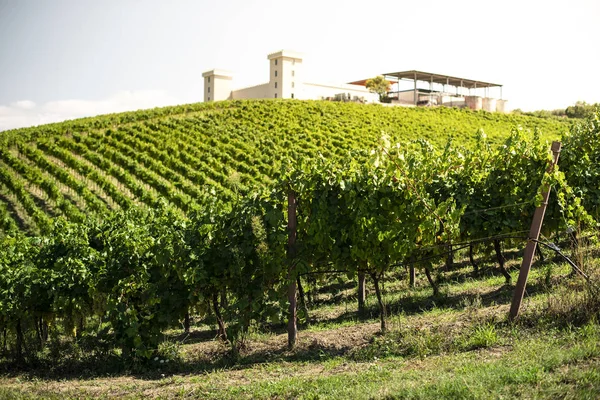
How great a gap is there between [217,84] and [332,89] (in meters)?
14.6

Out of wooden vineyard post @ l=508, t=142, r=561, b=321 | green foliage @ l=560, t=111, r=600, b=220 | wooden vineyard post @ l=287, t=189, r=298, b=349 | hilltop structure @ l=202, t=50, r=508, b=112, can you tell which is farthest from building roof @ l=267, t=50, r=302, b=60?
wooden vineyard post @ l=508, t=142, r=561, b=321

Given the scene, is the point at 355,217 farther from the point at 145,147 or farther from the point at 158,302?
the point at 145,147

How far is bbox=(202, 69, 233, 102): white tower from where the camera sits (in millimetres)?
70750

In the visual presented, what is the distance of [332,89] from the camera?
68188 millimetres

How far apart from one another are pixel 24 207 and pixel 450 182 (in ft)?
57.8

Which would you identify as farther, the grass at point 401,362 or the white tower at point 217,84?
the white tower at point 217,84

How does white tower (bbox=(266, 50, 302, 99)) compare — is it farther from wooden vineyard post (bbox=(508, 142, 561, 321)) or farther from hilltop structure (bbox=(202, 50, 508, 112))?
wooden vineyard post (bbox=(508, 142, 561, 321))

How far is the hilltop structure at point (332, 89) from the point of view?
57688 mm

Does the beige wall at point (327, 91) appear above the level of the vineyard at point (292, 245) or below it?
above

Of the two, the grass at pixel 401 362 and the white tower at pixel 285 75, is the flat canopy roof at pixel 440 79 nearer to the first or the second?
the white tower at pixel 285 75

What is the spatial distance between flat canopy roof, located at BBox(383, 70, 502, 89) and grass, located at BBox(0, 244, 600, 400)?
178ft

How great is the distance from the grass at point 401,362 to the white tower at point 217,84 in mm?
65582

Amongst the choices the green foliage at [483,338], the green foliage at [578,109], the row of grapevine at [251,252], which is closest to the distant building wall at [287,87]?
the green foliage at [578,109]

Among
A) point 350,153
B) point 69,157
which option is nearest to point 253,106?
point 69,157
